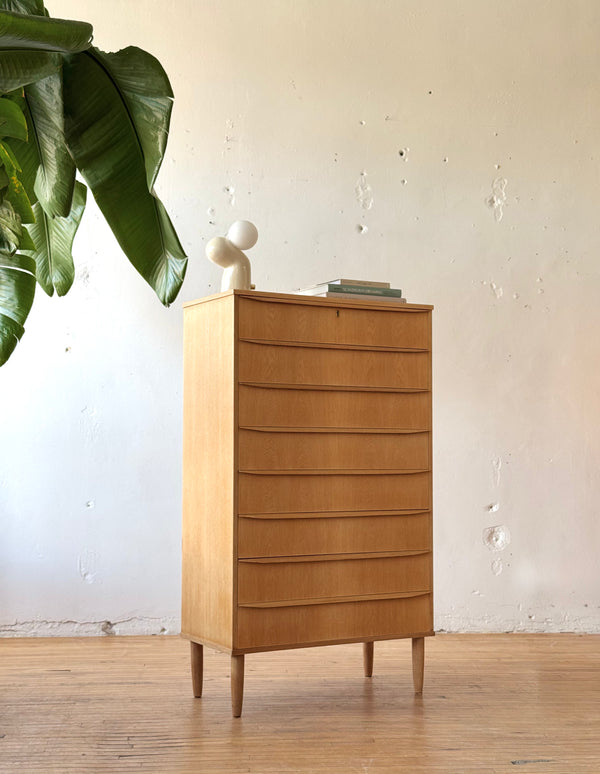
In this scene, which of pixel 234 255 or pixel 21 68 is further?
pixel 234 255

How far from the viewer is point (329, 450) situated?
2.56 m

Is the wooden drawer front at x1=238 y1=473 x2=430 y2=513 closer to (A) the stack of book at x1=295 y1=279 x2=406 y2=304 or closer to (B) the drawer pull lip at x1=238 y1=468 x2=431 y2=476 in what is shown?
(B) the drawer pull lip at x1=238 y1=468 x2=431 y2=476

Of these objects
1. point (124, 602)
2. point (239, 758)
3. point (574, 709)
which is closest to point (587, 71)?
point (574, 709)

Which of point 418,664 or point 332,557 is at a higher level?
point 332,557

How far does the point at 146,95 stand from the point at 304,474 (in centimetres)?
107

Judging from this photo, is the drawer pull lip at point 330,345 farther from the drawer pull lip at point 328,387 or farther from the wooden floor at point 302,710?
the wooden floor at point 302,710

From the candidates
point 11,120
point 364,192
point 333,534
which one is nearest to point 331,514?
point 333,534

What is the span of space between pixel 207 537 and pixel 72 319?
1301mm

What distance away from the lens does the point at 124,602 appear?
3406 mm

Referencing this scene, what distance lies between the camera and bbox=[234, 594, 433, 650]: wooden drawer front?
240 cm

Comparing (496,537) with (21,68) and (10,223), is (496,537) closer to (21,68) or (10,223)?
(10,223)

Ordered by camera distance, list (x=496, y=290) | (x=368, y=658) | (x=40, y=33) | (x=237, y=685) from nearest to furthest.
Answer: (x=40, y=33)
(x=237, y=685)
(x=368, y=658)
(x=496, y=290)

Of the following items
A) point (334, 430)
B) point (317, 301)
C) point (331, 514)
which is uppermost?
point (317, 301)

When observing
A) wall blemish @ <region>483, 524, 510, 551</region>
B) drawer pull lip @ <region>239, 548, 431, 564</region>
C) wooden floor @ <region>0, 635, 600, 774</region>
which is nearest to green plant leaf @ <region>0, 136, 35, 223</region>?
drawer pull lip @ <region>239, 548, 431, 564</region>
